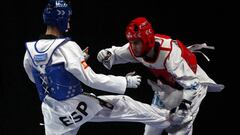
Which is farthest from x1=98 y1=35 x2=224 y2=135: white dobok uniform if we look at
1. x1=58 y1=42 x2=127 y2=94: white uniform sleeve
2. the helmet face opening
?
x1=58 y1=42 x2=127 y2=94: white uniform sleeve

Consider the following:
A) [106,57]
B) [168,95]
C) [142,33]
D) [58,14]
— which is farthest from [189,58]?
[58,14]

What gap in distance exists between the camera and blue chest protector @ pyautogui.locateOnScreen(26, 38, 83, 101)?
305 cm

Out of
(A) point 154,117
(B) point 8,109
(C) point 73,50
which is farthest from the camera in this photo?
(B) point 8,109

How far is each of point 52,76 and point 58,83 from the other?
51 mm

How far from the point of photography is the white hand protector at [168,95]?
11.6ft

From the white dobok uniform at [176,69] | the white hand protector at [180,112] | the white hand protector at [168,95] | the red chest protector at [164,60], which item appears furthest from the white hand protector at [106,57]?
the white hand protector at [180,112]

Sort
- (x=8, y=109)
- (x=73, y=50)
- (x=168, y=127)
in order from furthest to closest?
(x=8, y=109)
(x=168, y=127)
(x=73, y=50)

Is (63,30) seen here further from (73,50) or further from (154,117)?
(154,117)

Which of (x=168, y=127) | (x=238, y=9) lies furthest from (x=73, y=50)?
(x=238, y=9)

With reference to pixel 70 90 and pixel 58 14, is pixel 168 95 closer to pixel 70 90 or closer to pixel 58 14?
pixel 70 90

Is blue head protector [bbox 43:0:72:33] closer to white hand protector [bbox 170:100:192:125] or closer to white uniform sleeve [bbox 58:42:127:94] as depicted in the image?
white uniform sleeve [bbox 58:42:127:94]

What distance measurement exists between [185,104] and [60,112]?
730 mm

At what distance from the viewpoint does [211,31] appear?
436 centimetres

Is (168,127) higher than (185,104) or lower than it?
lower
